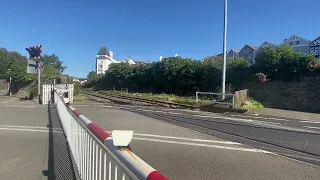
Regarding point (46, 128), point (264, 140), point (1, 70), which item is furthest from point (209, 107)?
point (1, 70)

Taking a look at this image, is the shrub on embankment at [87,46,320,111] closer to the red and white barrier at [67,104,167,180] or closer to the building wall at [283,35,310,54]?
the red and white barrier at [67,104,167,180]

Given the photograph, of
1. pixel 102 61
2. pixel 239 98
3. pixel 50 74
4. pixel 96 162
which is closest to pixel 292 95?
pixel 239 98

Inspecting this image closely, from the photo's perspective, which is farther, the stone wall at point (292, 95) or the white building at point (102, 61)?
the white building at point (102, 61)

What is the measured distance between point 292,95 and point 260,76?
2.89m

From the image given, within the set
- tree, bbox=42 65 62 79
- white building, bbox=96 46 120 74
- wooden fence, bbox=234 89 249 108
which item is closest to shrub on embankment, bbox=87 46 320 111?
wooden fence, bbox=234 89 249 108

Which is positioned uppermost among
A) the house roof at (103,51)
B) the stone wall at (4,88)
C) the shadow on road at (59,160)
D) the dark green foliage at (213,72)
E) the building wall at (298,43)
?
the house roof at (103,51)

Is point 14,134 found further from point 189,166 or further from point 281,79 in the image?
point 281,79

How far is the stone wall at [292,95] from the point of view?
18.5 metres

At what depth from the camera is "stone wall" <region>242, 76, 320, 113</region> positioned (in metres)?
18.5

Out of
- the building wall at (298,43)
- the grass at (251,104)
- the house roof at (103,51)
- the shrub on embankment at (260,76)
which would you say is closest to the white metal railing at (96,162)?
the grass at (251,104)

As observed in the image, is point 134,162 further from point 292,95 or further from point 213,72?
point 213,72

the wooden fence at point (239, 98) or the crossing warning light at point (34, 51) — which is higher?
the crossing warning light at point (34, 51)

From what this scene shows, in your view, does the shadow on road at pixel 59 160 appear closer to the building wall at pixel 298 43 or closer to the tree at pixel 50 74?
the tree at pixel 50 74

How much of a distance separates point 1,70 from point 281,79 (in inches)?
2565
